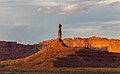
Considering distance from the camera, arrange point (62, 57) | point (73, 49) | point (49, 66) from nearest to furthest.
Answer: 1. point (49, 66)
2. point (62, 57)
3. point (73, 49)

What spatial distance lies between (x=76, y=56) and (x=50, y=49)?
47.2 feet

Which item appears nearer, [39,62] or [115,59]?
[39,62]

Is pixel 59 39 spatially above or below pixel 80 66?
above

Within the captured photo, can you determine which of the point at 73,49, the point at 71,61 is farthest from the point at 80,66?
the point at 73,49

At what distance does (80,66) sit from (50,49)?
2129cm

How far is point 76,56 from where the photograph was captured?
154m

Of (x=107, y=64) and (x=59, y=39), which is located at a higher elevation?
(x=59, y=39)

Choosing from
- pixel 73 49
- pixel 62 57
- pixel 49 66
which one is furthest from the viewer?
pixel 73 49

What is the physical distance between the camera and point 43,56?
155 metres

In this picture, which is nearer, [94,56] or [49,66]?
[49,66]

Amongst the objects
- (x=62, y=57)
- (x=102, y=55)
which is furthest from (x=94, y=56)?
(x=62, y=57)

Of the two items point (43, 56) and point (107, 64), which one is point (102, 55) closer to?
point (107, 64)

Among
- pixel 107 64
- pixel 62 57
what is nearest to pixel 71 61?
pixel 62 57

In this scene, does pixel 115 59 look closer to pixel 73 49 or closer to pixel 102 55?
pixel 102 55
